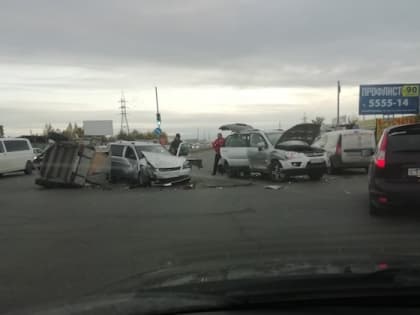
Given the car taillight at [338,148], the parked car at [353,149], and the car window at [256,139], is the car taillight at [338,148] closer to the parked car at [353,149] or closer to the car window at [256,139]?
the parked car at [353,149]

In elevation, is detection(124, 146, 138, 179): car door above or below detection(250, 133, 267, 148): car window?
below

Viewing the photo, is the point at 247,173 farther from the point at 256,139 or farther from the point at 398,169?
the point at 398,169

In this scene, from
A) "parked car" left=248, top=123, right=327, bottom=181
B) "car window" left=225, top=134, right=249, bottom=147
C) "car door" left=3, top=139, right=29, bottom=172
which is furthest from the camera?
"car door" left=3, top=139, right=29, bottom=172

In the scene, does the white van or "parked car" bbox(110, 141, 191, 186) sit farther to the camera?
the white van

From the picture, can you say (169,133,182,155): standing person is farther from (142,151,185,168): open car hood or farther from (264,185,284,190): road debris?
(264,185,284,190): road debris

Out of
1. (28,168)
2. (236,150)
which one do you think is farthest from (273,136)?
(28,168)

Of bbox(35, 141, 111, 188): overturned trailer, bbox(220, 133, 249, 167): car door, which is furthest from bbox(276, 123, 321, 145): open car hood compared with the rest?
bbox(35, 141, 111, 188): overturned trailer

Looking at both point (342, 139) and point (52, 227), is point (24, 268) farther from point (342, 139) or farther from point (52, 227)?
point (342, 139)

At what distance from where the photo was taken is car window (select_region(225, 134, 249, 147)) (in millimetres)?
19078

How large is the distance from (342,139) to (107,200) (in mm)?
8947

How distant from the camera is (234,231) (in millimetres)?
8281

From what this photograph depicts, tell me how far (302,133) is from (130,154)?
18.4 ft

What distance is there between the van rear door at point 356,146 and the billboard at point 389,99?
1741cm

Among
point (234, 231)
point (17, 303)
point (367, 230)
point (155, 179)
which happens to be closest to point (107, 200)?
point (155, 179)
